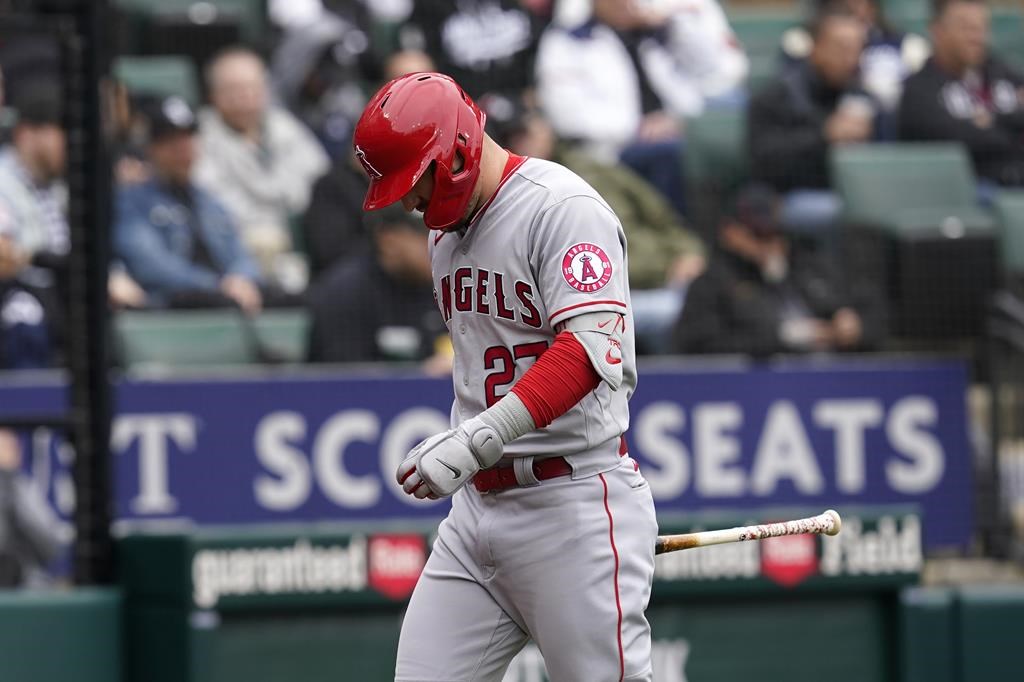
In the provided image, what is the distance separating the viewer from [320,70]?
8141 mm

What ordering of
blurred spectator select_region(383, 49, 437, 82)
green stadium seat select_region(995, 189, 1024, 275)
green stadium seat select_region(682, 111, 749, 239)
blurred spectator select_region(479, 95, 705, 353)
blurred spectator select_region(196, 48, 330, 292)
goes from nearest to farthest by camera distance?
blurred spectator select_region(479, 95, 705, 353), green stadium seat select_region(995, 189, 1024, 275), blurred spectator select_region(196, 48, 330, 292), green stadium seat select_region(682, 111, 749, 239), blurred spectator select_region(383, 49, 437, 82)

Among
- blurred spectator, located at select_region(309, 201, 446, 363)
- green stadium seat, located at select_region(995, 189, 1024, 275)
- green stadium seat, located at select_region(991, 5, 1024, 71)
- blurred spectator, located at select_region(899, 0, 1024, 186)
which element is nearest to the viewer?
blurred spectator, located at select_region(309, 201, 446, 363)

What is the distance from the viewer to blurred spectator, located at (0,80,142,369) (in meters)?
5.86

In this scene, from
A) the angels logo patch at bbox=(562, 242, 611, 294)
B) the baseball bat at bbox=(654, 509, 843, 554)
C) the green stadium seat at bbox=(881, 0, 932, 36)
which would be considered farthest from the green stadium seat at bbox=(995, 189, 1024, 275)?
the angels logo patch at bbox=(562, 242, 611, 294)

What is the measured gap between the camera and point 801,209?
751cm

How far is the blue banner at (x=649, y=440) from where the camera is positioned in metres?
6.30

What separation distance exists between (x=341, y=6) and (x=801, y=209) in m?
2.74

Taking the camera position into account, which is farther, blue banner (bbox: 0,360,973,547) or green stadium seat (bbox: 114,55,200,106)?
green stadium seat (bbox: 114,55,200,106)

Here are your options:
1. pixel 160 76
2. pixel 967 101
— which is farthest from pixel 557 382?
pixel 967 101

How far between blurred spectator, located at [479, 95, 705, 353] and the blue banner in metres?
0.52

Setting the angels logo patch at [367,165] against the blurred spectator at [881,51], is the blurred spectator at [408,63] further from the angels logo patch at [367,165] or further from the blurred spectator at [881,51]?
the angels logo patch at [367,165]

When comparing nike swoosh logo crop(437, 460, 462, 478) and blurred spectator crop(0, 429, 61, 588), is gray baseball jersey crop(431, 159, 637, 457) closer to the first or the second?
nike swoosh logo crop(437, 460, 462, 478)

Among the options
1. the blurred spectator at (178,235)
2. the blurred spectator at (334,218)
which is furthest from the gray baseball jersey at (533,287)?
the blurred spectator at (334,218)

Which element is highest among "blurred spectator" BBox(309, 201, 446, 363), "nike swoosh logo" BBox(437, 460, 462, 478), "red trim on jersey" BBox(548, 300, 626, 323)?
"blurred spectator" BBox(309, 201, 446, 363)
